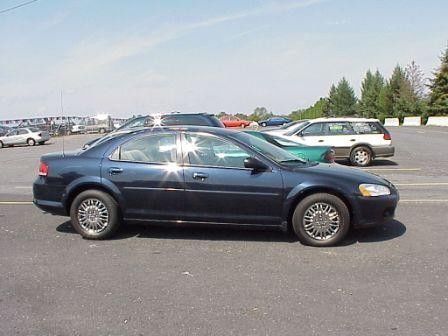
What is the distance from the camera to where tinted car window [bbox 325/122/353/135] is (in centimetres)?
1424

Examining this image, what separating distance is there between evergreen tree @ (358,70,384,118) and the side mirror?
7668 centimetres

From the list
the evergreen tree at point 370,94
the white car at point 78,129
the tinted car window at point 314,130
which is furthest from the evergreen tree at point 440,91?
the tinted car window at point 314,130

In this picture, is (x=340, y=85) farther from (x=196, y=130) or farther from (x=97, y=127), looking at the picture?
(x=196, y=130)

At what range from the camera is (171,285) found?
4.36 m

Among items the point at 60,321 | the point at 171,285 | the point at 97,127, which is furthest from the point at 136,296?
the point at 97,127

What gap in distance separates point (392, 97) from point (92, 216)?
7416 cm

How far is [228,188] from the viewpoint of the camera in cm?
554

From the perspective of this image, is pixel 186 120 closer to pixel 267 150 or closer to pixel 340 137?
pixel 340 137

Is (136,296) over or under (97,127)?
under

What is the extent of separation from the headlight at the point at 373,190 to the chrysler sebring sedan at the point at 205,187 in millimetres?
13

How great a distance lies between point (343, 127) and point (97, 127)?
148 feet

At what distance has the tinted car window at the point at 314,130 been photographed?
1423cm

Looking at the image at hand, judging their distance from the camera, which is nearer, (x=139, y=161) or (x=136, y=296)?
(x=136, y=296)

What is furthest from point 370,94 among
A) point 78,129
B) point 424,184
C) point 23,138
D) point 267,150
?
point 267,150
